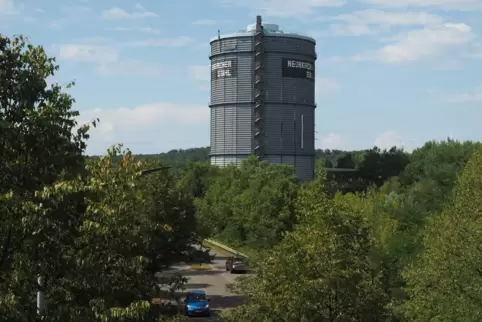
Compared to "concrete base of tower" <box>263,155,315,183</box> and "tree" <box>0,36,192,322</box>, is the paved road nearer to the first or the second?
"concrete base of tower" <box>263,155,315,183</box>

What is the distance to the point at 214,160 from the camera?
83625mm

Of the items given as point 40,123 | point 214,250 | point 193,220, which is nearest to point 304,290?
point 40,123

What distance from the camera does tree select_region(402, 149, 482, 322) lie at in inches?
746

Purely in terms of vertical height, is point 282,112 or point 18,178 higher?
point 282,112

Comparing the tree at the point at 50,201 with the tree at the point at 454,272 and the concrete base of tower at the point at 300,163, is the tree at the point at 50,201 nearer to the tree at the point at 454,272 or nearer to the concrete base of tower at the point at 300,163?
the tree at the point at 454,272

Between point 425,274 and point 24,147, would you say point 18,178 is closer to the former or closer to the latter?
point 24,147

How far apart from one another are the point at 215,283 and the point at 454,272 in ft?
96.0

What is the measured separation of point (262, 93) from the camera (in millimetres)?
77562

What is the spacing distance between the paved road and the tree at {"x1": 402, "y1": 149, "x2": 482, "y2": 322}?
14003mm

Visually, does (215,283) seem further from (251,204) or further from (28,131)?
(28,131)

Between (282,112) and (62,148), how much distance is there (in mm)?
70618

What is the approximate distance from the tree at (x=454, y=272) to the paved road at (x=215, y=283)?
14.0 m

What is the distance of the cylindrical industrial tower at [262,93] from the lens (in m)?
77.6

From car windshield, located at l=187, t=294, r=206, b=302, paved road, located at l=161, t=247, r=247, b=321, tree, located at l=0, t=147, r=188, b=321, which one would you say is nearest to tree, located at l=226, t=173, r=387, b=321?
tree, located at l=0, t=147, r=188, b=321
